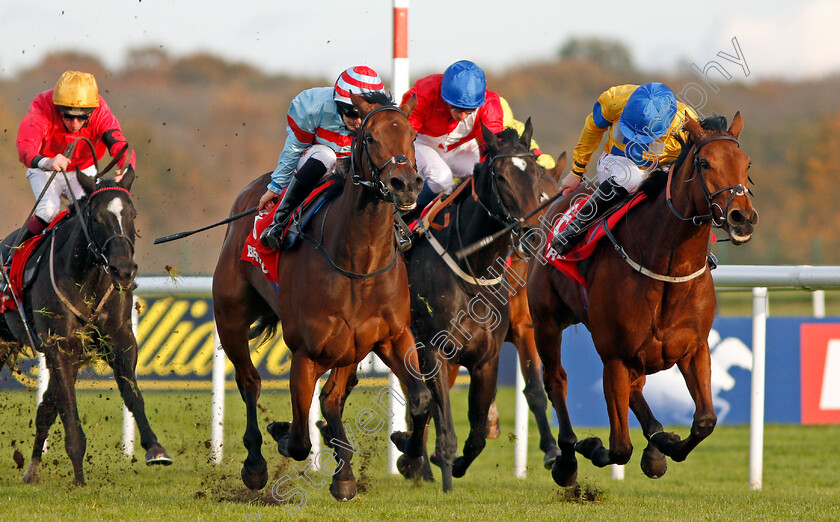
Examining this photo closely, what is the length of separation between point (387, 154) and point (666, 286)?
150cm

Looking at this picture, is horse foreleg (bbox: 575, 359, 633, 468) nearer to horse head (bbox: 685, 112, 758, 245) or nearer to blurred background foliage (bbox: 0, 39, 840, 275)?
horse head (bbox: 685, 112, 758, 245)

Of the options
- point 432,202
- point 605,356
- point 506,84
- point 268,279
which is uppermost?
point 506,84

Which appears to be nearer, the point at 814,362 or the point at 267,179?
the point at 267,179

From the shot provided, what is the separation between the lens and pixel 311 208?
5.39 metres

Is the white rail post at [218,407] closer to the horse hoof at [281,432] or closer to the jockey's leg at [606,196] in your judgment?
the horse hoof at [281,432]

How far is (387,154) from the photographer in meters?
4.60

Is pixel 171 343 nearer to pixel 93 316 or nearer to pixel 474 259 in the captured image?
pixel 93 316

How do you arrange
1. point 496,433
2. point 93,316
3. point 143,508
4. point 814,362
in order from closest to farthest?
point 143,508, point 93,316, point 496,433, point 814,362

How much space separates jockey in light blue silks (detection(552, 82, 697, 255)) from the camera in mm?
5457

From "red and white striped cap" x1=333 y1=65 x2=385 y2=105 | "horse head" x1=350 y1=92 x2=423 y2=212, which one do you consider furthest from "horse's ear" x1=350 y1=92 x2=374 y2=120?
"red and white striped cap" x1=333 y1=65 x2=385 y2=105

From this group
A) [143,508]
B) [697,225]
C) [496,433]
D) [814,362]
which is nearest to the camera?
[697,225]

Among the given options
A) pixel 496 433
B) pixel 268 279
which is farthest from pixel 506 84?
pixel 268 279

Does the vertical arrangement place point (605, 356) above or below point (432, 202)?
below

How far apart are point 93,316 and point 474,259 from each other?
2.37 m
